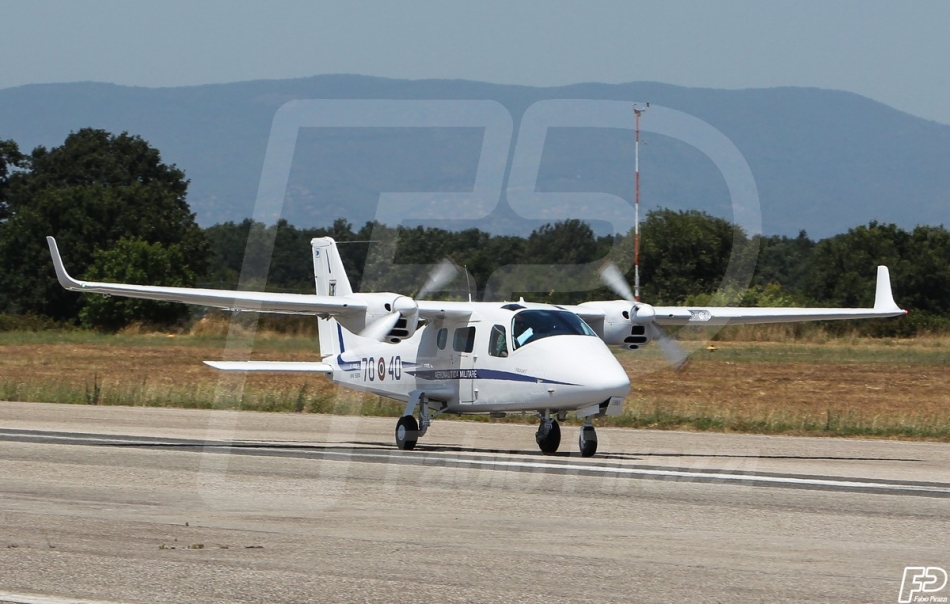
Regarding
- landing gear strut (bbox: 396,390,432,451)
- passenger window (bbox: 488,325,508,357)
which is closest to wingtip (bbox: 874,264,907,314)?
passenger window (bbox: 488,325,508,357)

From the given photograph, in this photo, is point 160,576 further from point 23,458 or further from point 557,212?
point 557,212

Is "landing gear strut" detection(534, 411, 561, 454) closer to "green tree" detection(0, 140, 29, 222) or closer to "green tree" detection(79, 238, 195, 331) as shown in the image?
"green tree" detection(79, 238, 195, 331)

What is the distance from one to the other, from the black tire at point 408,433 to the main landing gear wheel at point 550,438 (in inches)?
A: 89.2

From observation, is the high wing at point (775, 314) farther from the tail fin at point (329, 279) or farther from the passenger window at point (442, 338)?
the tail fin at point (329, 279)

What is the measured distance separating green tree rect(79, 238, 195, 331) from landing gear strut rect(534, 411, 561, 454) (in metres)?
45.2

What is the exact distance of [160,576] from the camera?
9695 mm

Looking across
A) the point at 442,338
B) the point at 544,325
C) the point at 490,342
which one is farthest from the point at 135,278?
Result: the point at 544,325

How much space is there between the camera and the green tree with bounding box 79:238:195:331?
212 feet

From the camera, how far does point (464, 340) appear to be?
21.6 metres

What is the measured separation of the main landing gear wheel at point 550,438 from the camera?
20.7 m

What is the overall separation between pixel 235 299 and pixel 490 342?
427 centimetres

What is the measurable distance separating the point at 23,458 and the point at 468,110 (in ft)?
30.3

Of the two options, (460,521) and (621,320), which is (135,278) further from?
(460,521)

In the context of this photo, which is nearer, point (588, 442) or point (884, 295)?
point (588, 442)
